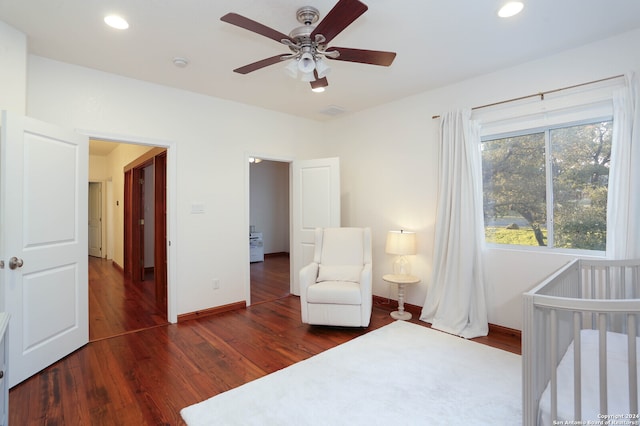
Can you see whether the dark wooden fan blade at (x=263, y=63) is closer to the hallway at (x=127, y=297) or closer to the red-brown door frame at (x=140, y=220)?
the red-brown door frame at (x=140, y=220)

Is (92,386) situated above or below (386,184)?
below

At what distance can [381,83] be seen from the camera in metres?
3.38

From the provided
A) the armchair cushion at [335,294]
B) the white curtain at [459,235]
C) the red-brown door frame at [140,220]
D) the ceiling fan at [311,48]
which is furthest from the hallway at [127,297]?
the ceiling fan at [311,48]

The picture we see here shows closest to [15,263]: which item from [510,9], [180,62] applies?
[180,62]

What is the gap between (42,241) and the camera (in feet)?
7.92

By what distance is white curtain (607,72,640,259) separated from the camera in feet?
7.56

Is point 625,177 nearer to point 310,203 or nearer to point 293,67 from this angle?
point 293,67

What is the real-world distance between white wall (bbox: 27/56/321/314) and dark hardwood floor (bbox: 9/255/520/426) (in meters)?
0.55

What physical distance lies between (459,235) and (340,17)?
96.8 inches

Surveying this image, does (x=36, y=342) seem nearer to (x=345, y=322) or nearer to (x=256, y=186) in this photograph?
(x=345, y=322)

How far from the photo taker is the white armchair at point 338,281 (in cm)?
308

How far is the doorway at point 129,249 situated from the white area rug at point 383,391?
6.29 feet

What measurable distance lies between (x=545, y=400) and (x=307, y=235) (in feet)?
11.0

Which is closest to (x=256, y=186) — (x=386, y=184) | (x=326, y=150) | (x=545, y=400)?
(x=326, y=150)
